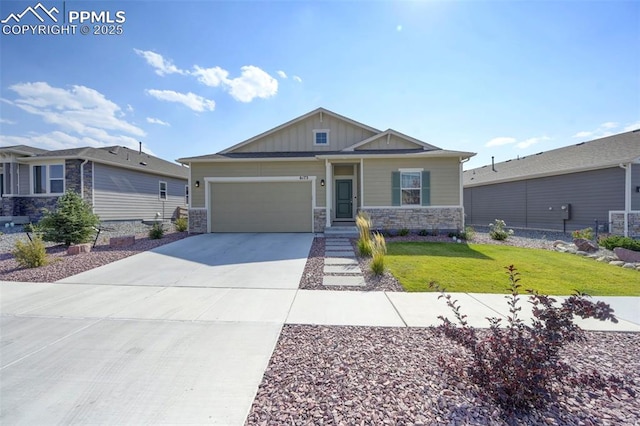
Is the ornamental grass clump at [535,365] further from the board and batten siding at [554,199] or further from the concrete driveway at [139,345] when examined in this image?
the board and batten siding at [554,199]

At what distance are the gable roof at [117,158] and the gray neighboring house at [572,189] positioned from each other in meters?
21.5

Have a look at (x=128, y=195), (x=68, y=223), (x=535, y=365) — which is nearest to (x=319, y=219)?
(x=68, y=223)

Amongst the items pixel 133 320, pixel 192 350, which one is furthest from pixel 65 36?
pixel 192 350

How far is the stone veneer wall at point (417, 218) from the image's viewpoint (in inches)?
451

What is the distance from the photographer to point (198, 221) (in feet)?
39.4

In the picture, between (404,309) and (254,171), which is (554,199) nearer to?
(404,309)

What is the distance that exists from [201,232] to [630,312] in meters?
12.6

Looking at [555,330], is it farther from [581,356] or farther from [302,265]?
[302,265]

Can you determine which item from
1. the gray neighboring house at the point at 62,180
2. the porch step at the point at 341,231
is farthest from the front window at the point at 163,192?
the porch step at the point at 341,231

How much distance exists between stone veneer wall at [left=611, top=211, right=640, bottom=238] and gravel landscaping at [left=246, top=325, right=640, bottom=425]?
12.0 metres

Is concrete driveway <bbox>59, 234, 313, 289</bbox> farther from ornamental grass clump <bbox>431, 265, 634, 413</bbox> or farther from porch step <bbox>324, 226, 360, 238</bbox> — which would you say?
ornamental grass clump <bbox>431, 265, 634, 413</bbox>

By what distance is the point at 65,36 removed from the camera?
820 centimetres

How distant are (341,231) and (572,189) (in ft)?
38.3

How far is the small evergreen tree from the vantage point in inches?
332
